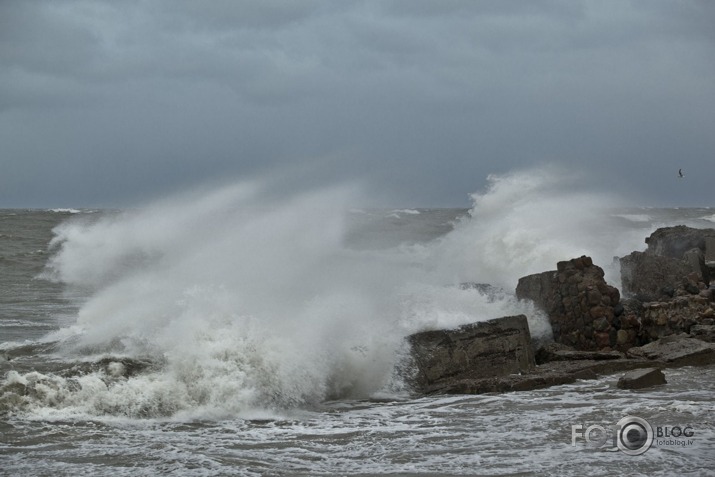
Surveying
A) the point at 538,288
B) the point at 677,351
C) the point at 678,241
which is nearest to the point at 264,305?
the point at 538,288

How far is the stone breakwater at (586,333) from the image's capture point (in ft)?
27.2

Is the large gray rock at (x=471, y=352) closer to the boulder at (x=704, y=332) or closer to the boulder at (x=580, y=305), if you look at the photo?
the boulder at (x=580, y=305)

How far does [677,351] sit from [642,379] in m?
1.46

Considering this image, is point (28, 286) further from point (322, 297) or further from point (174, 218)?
point (322, 297)

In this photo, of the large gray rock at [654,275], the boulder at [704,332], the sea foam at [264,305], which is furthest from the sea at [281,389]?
the large gray rock at [654,275]

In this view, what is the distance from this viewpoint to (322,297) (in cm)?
1009

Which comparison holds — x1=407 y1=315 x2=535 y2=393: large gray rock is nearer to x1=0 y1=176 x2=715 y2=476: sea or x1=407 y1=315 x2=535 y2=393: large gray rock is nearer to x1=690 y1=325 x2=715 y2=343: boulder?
x1=0 y1=176 x2=715 y2=476: sea

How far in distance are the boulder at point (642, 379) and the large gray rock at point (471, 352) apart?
45.6 inches

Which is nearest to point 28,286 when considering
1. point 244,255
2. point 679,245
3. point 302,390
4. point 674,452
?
point 244,255

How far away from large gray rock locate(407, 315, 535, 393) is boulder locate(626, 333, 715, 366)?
4.50 ft

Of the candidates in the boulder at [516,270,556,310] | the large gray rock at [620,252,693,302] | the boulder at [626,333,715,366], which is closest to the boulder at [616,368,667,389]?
the boulder at [626,333,715,366]

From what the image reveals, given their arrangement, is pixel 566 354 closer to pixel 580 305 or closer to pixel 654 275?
pixel 580 305

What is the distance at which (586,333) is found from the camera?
380 inches

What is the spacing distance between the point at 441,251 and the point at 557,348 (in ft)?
34.3
